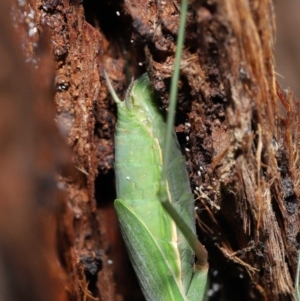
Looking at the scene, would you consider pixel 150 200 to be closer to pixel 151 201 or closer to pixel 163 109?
pixel 151 201

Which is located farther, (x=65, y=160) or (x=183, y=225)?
(x=65, y=160)

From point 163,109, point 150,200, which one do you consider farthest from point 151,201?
point 163,109

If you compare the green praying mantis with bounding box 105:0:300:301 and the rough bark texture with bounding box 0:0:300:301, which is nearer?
the rough bark texture with bounding box 0:0:300:301

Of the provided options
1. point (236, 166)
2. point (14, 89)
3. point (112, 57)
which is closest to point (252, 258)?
point (236, 166)

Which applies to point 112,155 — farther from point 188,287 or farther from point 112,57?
point 188,287

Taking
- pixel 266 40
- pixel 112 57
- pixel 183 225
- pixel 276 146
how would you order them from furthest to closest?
1. pixel 112 57
2. pixel 276 146
3. pixel 183 225
4. pixel 266 40

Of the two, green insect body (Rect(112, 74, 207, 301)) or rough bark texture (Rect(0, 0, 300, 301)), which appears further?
green insect body (Rect(112, 74, 207, 301))
